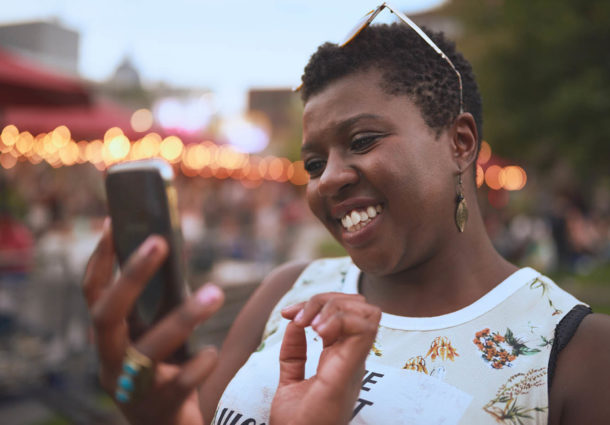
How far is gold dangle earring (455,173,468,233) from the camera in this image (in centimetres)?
154

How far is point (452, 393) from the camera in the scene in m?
1.31

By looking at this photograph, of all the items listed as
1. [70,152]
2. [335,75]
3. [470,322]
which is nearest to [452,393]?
[470,322]

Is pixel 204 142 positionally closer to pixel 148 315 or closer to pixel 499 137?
pixel 499 137

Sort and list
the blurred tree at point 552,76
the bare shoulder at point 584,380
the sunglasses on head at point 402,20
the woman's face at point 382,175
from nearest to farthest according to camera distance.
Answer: the bare shoulder at point 584,380
the woman's face at point 382,175
the sunglasses on head at point 402,20
the blurred tree at point 552,76

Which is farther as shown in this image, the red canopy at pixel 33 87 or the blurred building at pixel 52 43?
the blurred building at pixel 52 43

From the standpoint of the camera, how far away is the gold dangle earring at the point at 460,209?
154 cm

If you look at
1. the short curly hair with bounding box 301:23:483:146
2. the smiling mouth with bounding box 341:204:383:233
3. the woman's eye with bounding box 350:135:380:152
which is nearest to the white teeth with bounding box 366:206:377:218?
the smiling mouth with bounding box 341:204:383:233

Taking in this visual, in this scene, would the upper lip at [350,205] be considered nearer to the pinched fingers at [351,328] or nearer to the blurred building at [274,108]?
the pinched fingers at [351,328]

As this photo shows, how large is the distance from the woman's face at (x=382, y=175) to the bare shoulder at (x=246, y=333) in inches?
18.5

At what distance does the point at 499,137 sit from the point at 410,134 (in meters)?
11.6

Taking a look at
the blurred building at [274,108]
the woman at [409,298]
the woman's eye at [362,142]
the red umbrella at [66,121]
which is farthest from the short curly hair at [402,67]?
the blurred building at [274,108]

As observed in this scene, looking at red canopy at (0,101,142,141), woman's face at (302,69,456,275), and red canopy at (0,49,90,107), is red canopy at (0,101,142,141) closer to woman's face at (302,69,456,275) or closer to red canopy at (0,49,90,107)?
red canopy at (0,49,90,107)

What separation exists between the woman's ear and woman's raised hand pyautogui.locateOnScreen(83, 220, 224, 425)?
0.95 metres

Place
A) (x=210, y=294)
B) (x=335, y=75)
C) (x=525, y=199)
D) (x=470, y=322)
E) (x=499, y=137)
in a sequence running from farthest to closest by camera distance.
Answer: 1. (x=525, y=199)
2. (x=499, y=137)
3. (x=335, y=75)
4. (x=470, y=322)
5. (x=210, y=294)
